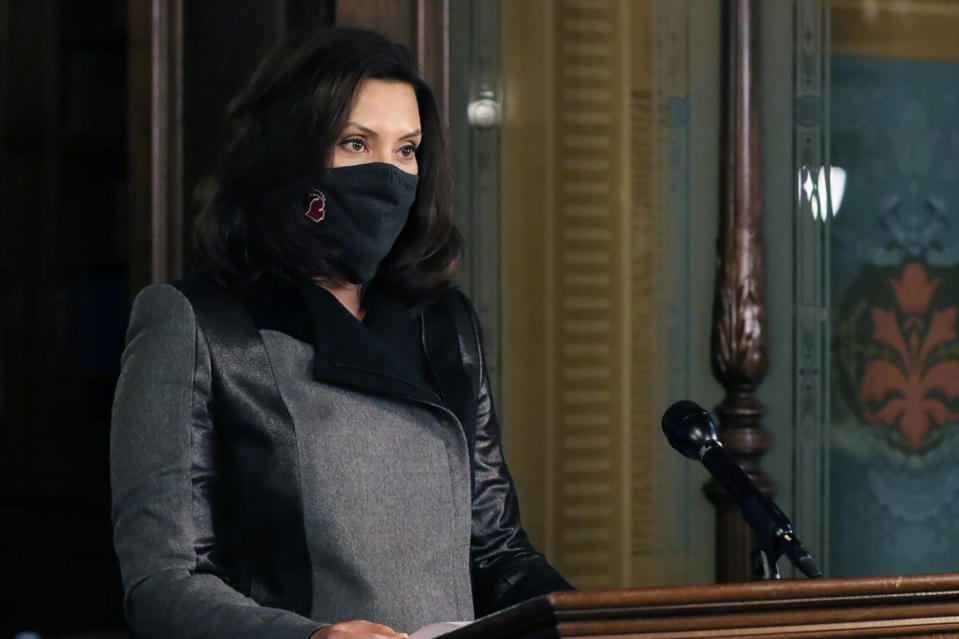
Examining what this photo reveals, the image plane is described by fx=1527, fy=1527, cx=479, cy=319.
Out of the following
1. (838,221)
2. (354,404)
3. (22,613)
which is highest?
(838,221)

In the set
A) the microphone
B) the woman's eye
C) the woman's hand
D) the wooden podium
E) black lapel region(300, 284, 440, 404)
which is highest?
the woman's eye

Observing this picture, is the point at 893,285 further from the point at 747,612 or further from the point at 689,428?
the point at 747,612

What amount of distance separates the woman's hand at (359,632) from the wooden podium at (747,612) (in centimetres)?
26

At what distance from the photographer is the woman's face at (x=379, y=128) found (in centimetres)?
180

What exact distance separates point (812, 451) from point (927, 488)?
225 mm

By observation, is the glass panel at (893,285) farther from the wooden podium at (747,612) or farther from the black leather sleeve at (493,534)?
the wooden podium at (747,612)

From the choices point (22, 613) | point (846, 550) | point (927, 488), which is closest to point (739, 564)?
point (846, 550)

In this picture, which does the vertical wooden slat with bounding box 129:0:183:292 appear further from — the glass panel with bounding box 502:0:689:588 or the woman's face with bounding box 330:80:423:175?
the woman's face with bounding box 330:80:423:175

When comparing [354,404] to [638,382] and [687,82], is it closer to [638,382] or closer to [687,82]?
[638,382]

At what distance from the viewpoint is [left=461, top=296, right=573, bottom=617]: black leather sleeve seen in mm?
1822

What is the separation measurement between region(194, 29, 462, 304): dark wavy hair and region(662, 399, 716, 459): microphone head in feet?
1.81

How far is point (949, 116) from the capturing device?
8.68ft

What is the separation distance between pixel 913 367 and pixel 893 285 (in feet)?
0.48

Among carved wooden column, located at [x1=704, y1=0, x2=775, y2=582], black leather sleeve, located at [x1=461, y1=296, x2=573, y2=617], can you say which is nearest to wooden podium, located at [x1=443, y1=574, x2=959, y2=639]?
black leather sleeve, located at [x1=461, y1=296, x2=573, y2=617]
